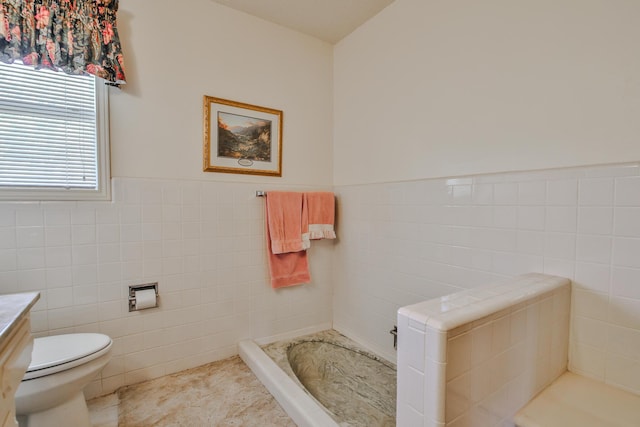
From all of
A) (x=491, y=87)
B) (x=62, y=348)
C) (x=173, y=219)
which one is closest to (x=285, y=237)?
(x=173, y=219)

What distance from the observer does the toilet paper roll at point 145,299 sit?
183cm

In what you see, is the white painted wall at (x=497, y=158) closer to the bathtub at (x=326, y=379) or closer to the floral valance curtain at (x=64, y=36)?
the bathtub at (x=326, y=379)

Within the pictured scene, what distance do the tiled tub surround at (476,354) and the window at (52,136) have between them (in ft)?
6.04

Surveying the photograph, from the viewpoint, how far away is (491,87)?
1.56 m

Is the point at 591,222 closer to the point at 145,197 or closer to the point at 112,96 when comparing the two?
the point at 145,197

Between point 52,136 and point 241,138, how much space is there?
1055 mm

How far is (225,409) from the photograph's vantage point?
5.41ft

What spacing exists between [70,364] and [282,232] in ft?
4.44

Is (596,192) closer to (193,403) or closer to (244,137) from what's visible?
(244,137)

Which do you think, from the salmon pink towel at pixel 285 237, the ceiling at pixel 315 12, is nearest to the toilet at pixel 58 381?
the salmon pink towel at pixel 285 237

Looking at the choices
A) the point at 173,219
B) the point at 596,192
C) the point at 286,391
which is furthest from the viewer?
the point at 173,219

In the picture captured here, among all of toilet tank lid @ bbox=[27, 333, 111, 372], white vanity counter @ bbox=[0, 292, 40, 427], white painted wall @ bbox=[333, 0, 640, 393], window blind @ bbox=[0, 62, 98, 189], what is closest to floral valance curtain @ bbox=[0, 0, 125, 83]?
window blind @ bbox=[0, 62, 98, 189]

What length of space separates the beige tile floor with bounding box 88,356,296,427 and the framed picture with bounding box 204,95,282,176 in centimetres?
138

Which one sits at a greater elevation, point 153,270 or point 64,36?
point 64,36
